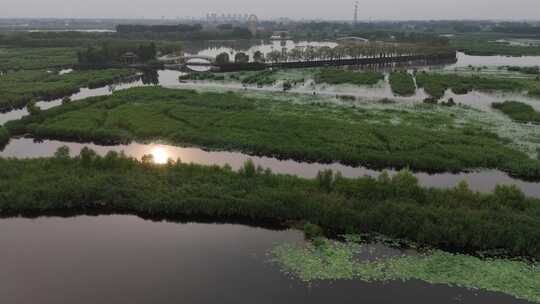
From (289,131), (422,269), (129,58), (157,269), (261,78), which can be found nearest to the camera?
(422,269)

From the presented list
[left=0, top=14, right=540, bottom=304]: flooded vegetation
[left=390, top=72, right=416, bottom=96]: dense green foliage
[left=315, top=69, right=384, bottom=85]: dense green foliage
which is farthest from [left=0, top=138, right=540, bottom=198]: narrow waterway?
[left=315, top=69, right=384, bottom=85]: dense green foliage

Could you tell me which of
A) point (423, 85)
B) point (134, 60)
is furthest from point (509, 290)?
point (134, 60)

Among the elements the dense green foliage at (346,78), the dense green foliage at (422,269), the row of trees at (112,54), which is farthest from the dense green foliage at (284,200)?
the row of trees at (112,54)

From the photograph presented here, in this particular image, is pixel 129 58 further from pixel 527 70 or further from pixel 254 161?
pixel 527 70

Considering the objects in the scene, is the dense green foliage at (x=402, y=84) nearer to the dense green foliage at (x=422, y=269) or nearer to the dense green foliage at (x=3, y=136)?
the dense green foliage at (x=422, y=269)

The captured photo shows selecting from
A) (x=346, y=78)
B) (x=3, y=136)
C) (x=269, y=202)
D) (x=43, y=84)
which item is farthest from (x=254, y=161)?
(x=346, y=78)

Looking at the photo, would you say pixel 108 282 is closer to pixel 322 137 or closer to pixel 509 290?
pixel 509 290
